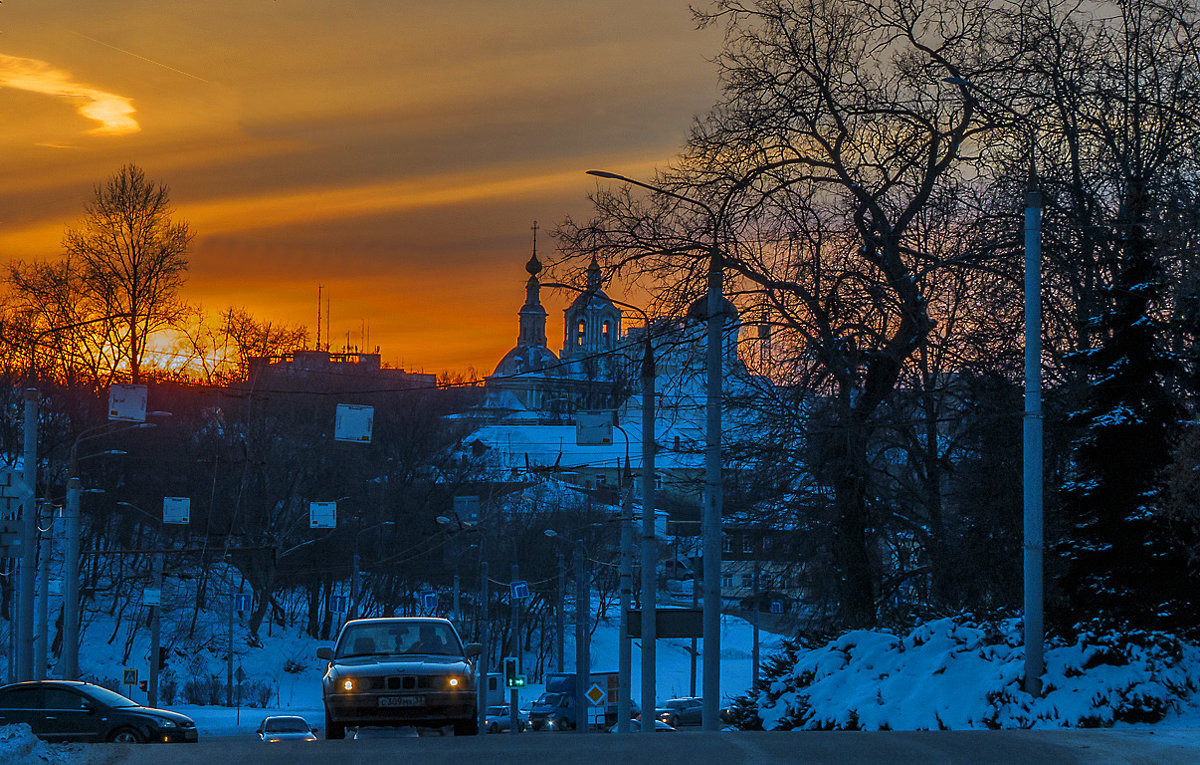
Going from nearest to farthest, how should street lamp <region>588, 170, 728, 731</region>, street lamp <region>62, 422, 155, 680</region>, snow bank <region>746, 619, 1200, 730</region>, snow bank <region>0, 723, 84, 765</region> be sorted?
snow bank <region>0, 723, 84, 765</region> < snow bank <region>746, 619, 1200, 730</region> < street lamp <region>588, 170, 728, 731</region> < street lamp <region>62, 422, 155, 680</region>

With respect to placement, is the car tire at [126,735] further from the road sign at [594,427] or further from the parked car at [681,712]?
the parked car at [681,712]

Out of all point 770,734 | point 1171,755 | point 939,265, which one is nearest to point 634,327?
point 939,265

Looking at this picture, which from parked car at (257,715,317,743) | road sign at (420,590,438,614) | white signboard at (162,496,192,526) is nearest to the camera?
parked car at (257,715,317,743)

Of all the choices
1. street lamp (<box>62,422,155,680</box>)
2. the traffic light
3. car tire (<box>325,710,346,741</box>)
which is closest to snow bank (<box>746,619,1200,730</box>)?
car tire (<box>325,710,346,741</box>)

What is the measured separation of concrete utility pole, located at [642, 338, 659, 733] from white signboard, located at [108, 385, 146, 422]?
50.9ft

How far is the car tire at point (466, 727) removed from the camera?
50.4 feet

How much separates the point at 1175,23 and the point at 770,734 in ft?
62.3

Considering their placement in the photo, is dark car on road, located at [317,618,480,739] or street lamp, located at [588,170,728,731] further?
street lamp, located at [588,170,728,731]

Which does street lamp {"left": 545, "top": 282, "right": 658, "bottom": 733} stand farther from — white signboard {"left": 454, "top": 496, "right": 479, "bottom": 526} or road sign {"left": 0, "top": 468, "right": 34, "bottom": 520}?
white signboard {"left": 454, "top": 496, "right": 479, "bottom": 526}

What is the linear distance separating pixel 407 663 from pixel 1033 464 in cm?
789

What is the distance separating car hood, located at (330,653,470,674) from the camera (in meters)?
15.3

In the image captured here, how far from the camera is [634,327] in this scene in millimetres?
29828

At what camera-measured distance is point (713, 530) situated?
21156 mm

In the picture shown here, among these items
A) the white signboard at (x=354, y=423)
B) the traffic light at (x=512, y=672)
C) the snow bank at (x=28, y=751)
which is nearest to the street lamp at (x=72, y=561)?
the white signboard at (x=354, y=423)
